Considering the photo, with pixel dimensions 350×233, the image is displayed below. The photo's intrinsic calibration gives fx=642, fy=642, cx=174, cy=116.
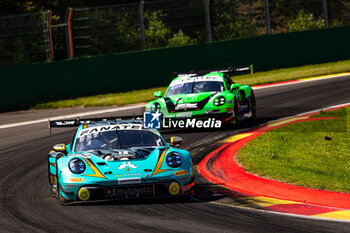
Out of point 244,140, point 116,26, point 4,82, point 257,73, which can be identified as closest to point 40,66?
point 4,82

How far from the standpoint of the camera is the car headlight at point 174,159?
351 inches

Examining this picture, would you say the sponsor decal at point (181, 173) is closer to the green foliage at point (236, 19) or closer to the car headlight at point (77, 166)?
the car headlight at point (77, 166)

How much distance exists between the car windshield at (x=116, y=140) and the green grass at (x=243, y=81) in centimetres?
1376

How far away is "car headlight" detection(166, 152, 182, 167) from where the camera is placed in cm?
892

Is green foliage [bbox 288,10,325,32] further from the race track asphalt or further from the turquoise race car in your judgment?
the turquoise race car

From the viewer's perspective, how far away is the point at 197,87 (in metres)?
16.8

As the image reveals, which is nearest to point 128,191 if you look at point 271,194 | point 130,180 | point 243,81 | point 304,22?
point 130,180

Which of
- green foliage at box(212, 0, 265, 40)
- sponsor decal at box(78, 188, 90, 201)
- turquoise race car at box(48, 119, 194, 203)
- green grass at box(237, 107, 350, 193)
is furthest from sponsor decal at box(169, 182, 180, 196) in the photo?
green foliage at box(212, 0, 265, 40)

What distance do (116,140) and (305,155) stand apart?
405cm

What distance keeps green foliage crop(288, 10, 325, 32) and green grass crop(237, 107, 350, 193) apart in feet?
48.3

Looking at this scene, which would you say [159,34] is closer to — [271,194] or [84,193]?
[271,194]

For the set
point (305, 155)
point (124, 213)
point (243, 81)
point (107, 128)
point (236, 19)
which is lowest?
point (305, 155)

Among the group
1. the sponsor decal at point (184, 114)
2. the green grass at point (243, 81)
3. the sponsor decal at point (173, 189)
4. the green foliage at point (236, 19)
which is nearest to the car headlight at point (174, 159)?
the sponsor decal at point (173, 189)

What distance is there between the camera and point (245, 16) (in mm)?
29328
